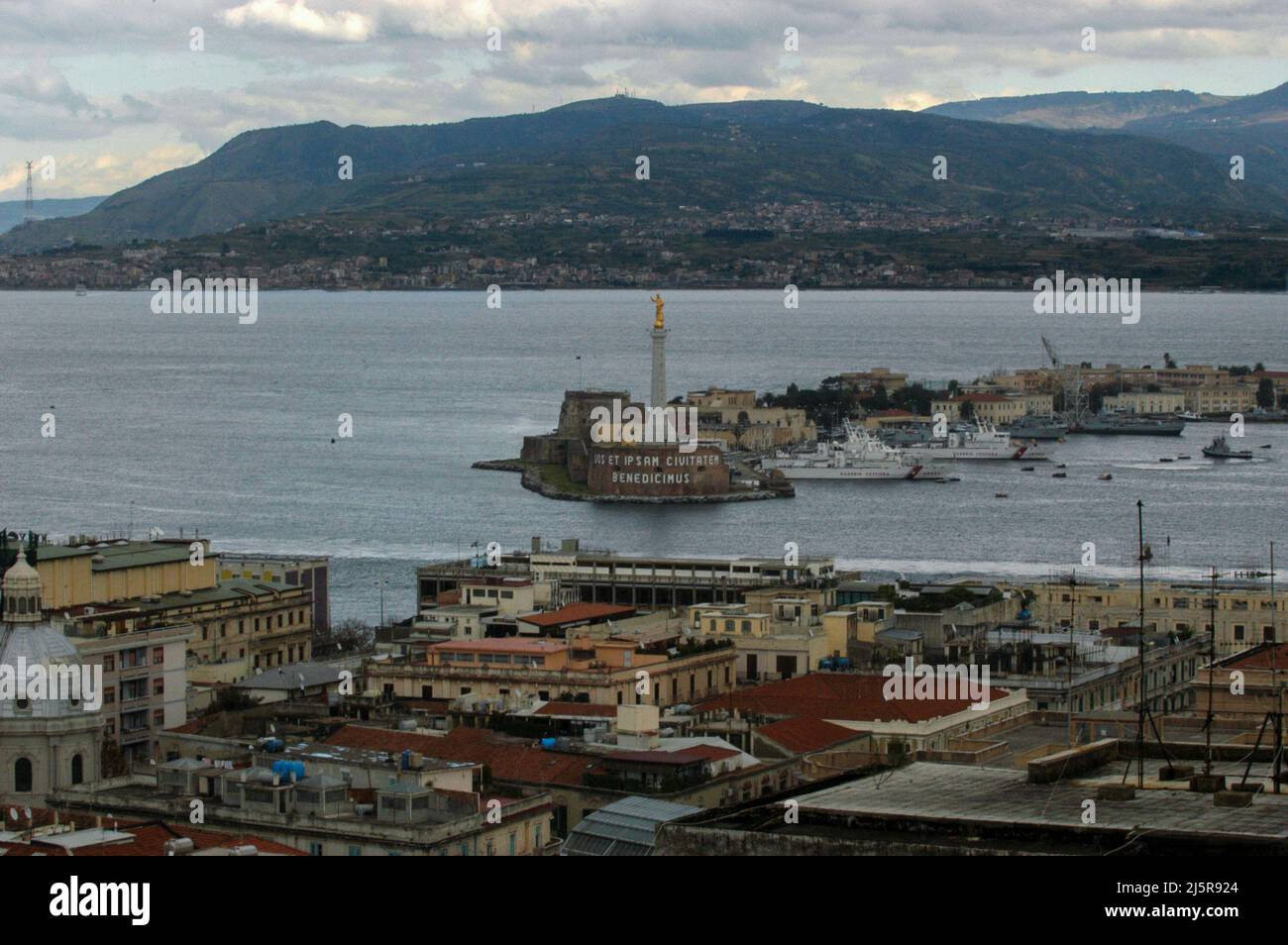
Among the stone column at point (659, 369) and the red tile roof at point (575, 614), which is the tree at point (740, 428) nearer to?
the stone column at point (659, 369)

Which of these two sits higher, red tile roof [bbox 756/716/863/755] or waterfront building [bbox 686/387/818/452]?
waterfront building [bbox 686/387/818/452]

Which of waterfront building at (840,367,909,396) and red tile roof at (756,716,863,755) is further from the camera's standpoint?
waterfront building at (840,367,909,396)

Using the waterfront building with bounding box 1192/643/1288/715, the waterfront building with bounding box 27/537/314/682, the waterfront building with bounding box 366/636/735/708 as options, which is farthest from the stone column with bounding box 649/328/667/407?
the waterfront building with bounding box 1192/643/1288/715

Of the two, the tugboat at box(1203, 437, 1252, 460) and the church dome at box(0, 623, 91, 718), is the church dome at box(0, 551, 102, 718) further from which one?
the tugboat at box(1203, 437, 1252, 460)

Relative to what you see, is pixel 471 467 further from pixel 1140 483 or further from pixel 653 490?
pixel 1140 483

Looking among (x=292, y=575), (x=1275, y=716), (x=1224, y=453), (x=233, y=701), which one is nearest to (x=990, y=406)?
(x=1224, y=453)

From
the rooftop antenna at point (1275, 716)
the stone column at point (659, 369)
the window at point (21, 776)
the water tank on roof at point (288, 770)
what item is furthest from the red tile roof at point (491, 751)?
the stone column at point (659, 369)
